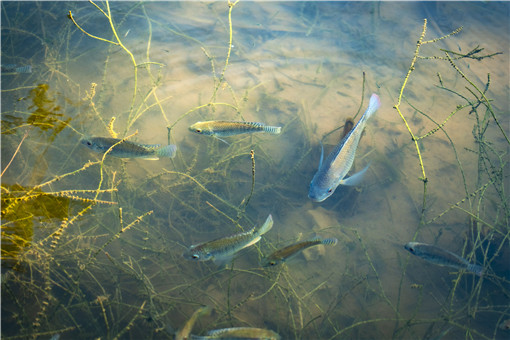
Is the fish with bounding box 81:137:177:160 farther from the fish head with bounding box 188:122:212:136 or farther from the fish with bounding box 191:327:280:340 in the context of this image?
the fish with bounding box 191:327:280:340

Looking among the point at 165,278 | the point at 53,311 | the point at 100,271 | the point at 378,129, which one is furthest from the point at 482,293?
the point at 53,311

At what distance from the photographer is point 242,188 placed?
4.73m

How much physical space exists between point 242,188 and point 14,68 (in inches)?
177

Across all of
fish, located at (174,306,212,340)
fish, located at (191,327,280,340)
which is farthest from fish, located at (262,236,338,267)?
fish, located at (174,306,212,340)

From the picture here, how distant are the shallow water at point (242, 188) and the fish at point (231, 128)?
0.59 metres

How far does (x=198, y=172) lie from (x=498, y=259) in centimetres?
451

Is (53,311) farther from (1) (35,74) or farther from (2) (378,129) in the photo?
(2) (378,129)

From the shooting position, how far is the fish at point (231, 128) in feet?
13.0

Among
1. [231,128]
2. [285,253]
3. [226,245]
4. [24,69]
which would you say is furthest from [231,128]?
[24,69]

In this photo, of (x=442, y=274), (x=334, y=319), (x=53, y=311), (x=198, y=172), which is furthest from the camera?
(x=198, y=172)

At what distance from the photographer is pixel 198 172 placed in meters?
4.75

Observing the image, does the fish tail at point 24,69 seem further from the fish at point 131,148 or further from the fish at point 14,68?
the fish at point 131,148

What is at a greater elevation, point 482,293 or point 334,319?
point 482,293

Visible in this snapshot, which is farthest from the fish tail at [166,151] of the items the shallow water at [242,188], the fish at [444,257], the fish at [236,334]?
the fish at [444,257]
